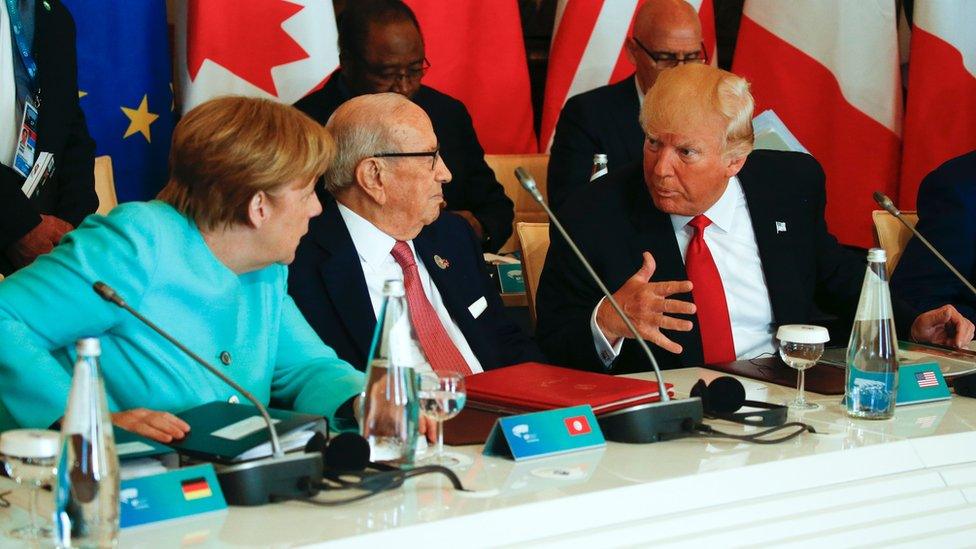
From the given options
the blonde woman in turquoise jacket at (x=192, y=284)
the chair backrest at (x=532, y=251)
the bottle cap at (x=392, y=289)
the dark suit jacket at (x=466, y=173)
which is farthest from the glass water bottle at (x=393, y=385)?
the dark suit jacket at (x=466, y=173)

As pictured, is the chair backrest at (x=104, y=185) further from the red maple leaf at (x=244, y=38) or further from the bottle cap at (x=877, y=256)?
the bottle cap at (x=877, y=256)

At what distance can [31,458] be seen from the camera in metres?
1.45

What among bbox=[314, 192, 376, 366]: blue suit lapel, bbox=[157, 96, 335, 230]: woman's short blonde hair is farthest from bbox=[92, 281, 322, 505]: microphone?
bbox=[314, 192, 376, 366]: blue suit lapel

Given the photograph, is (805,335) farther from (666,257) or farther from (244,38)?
(244,38)

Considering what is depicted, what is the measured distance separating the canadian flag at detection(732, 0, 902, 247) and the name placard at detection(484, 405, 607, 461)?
3617 mm

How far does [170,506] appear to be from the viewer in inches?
59.9

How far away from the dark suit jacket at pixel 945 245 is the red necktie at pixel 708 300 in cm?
72

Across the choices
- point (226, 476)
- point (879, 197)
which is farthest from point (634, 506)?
point (879, 197)

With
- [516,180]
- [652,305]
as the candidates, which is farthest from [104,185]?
[652,305]

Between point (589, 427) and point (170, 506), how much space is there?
69 cm

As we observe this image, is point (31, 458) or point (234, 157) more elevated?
point (234, 157)

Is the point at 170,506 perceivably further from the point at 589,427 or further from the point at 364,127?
the point at 364,127

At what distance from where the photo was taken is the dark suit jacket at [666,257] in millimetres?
2943

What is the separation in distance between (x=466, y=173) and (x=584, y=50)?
36.6 inches
